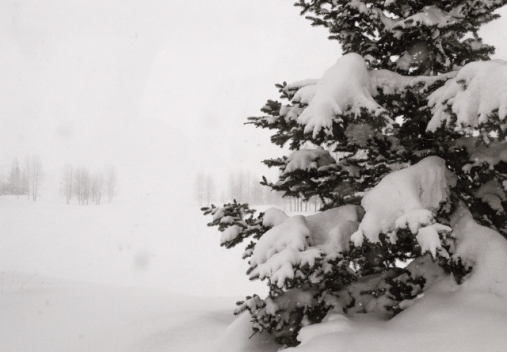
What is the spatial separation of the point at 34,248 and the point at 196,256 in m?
15.4

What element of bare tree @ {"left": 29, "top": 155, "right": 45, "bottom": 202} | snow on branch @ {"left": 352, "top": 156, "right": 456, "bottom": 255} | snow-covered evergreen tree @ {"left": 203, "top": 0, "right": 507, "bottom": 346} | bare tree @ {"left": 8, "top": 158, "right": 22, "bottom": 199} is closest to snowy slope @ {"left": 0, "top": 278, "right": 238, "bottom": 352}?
snow-covered evergreen tree @ {"left": 203, "top": 0, "right": 507, "bottom": 346}

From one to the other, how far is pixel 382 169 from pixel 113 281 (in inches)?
871

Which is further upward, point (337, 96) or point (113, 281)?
point (337, 96)

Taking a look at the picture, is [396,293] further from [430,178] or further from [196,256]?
[196,256]

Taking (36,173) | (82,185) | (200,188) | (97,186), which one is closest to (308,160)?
(200,188)

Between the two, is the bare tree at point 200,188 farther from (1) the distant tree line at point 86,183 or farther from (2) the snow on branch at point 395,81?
(2) the snow on branch at point 395,81

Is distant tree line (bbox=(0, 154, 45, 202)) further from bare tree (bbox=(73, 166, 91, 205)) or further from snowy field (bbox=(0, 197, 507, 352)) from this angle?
snowy field (bbox=(0, 197, 507, 352))

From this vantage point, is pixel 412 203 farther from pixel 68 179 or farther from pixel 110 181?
pixel 68 179

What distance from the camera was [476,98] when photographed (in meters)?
2.45

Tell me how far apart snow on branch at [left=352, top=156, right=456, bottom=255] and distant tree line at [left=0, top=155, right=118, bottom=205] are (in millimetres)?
76332

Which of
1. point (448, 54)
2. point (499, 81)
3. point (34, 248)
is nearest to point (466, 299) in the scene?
point (499, 81)

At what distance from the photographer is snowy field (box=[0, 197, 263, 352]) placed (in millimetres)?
5691

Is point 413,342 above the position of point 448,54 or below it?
below

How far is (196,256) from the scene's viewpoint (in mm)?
25375
